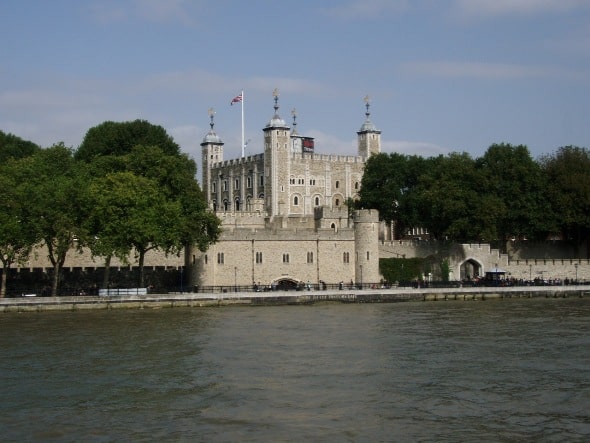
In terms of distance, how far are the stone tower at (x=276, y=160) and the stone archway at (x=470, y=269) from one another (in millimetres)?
29311

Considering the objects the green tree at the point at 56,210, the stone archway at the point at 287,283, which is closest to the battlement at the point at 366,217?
the stone archway at the point at 287,283

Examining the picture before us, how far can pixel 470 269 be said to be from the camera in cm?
6147

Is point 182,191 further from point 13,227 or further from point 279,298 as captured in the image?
point 13,227

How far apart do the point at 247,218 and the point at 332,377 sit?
40.4 m

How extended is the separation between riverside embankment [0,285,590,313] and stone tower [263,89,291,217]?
3710cm

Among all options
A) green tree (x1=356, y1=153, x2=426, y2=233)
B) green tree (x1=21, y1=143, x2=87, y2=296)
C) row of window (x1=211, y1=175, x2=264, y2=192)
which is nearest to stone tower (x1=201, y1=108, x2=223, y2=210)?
row of window (x1=211, y1=175, x2=264, y2=192)

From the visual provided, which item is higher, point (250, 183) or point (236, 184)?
point (236, 184)

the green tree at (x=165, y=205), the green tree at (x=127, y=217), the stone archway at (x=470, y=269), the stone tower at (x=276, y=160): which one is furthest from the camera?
the stone tower at (x=276, y=160)

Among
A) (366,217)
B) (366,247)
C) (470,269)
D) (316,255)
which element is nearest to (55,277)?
(316,255)

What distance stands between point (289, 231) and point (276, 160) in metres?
35.2

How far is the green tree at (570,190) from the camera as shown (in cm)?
6234

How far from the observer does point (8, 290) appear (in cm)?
4941

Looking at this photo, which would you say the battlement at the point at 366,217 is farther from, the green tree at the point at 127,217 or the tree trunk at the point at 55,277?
the tree trunk at the point at 55,277

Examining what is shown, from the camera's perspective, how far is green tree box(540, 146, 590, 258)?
62.3 m
